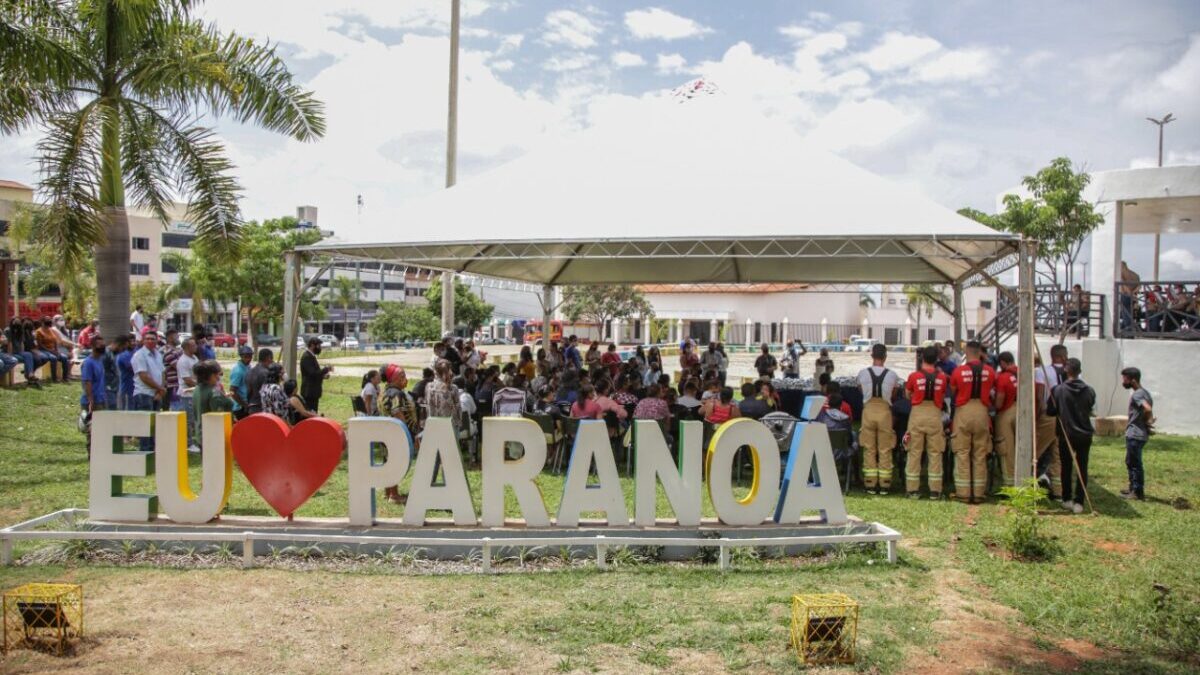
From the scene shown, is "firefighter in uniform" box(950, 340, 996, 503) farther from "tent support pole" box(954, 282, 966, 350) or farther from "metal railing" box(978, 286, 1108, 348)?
"tent support pole" box(954, 282, 966, 350)

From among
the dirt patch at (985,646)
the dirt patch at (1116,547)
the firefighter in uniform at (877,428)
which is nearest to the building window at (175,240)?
the firefighter in uniform at (877,428)

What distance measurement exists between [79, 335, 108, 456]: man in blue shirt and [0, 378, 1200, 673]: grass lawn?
3.27m

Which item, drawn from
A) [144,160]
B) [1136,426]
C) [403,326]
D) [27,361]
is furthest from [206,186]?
[403,326]

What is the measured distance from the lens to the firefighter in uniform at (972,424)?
888cm

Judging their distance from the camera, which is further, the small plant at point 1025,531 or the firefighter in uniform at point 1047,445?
the firefighter in uniform at point 1047,445

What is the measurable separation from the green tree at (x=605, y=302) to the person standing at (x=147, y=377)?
138 ft

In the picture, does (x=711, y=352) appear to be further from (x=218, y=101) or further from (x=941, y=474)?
(x=218, y=101)

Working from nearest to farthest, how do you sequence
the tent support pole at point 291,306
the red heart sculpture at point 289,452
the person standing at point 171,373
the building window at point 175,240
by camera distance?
1. the red heart sculpture at point 289,452
2. the person standing at point 171,373
3. the tent support pole at point 291,306
4. the building window at point 175,240

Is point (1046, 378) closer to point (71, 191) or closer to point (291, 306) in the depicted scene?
point (291, 306)

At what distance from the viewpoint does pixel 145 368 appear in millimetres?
10602

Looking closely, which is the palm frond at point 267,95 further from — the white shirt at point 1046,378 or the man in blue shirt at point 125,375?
the white shirt at point 1046,378

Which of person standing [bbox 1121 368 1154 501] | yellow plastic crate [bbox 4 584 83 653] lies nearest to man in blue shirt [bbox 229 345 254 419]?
yellow plastic crate [bbox 4 584 83 653]

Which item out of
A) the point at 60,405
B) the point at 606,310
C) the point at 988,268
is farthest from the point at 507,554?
the point at 606,310

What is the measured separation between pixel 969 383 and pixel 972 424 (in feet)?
1.38
